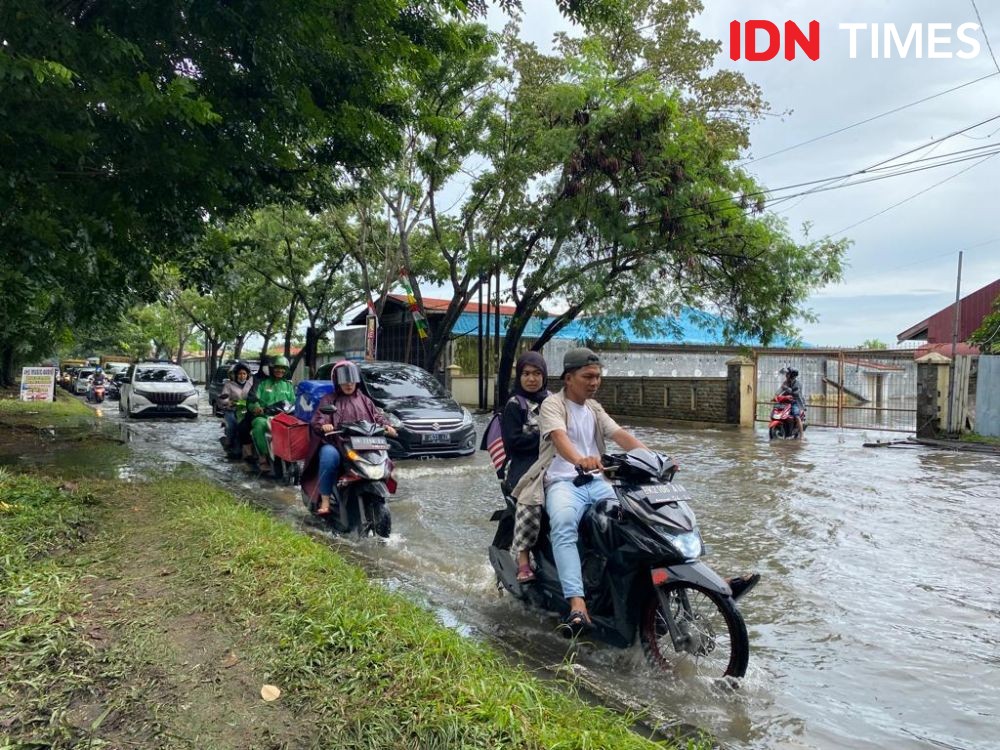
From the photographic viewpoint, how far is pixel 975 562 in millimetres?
5926

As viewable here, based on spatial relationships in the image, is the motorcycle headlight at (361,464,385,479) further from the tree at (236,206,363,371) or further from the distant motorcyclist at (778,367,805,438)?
the tree at (236,206,363,371)

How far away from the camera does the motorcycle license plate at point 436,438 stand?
429 inches

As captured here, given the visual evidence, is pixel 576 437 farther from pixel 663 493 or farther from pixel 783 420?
pixel 783 420

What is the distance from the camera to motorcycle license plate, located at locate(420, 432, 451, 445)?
10.9m

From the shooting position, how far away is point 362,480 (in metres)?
6.28

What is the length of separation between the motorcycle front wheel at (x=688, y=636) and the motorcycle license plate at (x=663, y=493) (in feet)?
1.31

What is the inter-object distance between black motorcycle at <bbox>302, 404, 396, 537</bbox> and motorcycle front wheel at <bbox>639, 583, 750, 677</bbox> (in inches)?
124

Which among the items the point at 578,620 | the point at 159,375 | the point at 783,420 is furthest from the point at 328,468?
the point at 159,375

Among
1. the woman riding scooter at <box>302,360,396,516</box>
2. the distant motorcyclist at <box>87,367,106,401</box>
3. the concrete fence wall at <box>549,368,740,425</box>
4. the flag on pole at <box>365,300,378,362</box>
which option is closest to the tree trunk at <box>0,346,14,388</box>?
the distant motorcyclist at <box>87,367,106,401</box>

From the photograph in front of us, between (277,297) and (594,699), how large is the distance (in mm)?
31079

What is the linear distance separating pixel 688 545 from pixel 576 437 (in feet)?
3.28

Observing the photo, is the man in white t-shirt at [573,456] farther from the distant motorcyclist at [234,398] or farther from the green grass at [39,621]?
the distant motorcyclist at [234,398]

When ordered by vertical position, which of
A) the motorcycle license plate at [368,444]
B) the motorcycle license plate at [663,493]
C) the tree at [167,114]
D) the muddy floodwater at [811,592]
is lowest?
the muddy floodwater at [811,592]

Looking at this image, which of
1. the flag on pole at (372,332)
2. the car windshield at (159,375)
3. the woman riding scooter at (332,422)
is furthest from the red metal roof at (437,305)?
the woman riding scooter at (332,422)
